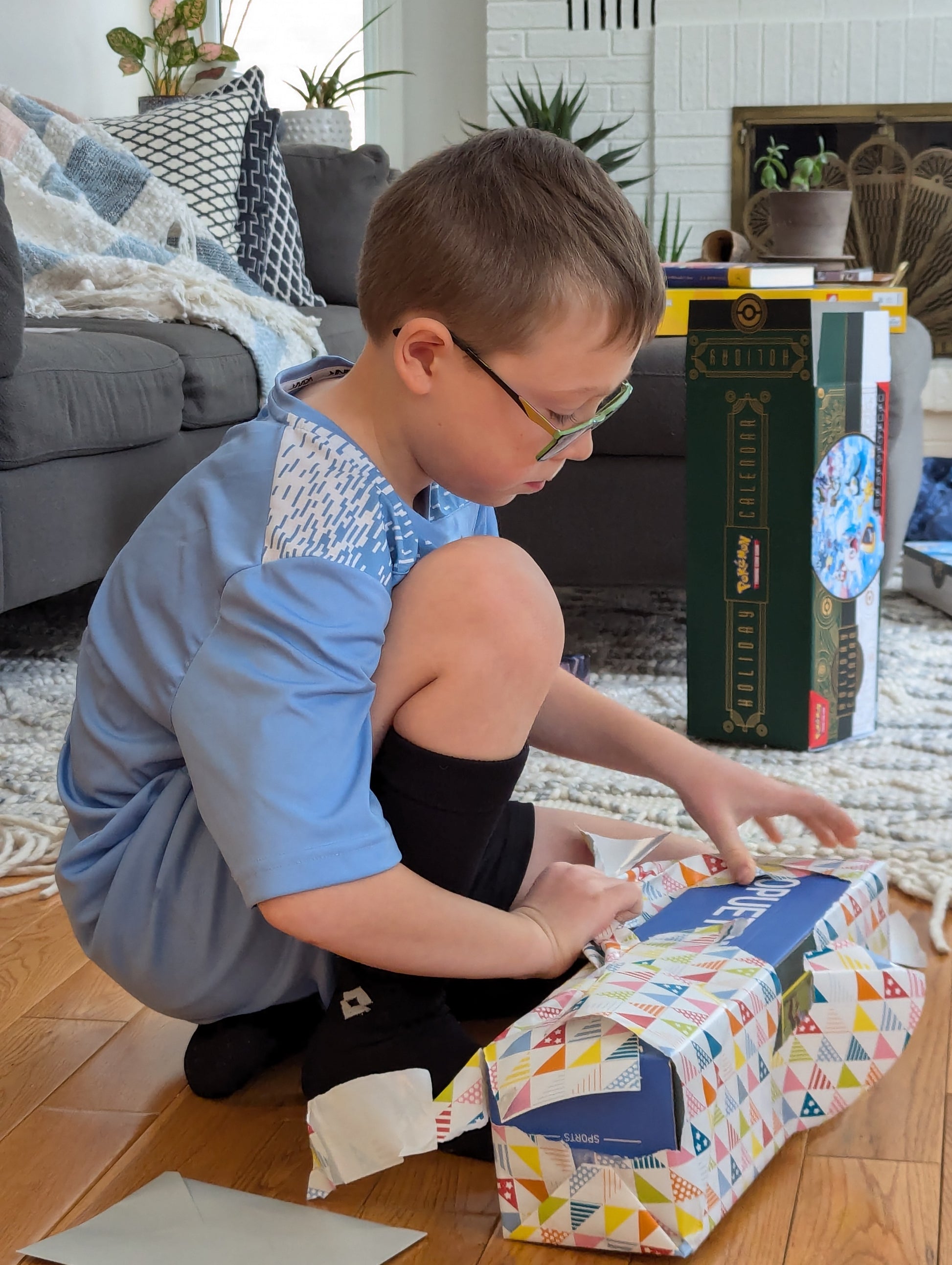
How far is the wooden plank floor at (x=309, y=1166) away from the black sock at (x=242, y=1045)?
0.01 m

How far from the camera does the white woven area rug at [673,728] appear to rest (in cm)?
119

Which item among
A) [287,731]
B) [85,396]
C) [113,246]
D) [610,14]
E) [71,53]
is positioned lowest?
[287,731]

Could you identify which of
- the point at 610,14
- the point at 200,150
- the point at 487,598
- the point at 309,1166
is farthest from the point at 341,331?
the point at 610,14

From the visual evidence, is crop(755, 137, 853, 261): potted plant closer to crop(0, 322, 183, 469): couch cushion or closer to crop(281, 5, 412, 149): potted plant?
crop(0, 322, 183, 469): couch cushion

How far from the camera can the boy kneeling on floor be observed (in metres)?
0.68

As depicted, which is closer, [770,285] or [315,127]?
[770,285]

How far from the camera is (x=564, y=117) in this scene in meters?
4.06

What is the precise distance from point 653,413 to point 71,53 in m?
2.65

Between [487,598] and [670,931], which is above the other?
[487,598]

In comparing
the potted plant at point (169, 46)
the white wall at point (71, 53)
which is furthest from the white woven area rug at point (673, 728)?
the white wall at point (71, 53)

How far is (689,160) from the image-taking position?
4.19 metres

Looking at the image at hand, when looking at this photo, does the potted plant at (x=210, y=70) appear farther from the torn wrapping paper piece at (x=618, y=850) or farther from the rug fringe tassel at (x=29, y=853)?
the torn wrapping paper piece at (x=618, y=850)

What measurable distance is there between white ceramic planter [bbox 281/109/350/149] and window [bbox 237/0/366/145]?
100 centimetres

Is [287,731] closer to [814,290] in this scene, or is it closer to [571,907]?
[571,907]
